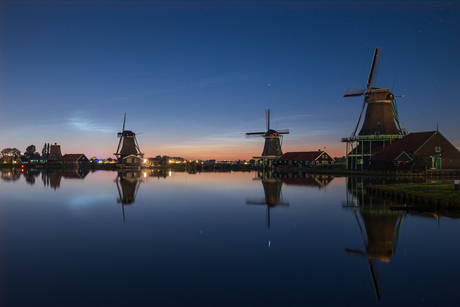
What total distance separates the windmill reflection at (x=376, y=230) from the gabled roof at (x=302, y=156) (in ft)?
156

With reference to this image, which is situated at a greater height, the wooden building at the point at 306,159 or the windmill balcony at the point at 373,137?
the windmill balcony at the point at 373,137

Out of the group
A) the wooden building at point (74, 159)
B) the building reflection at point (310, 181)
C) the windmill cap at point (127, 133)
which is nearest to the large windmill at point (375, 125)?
the building reflection at point (310, 181)

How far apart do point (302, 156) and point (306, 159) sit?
60.0 inches

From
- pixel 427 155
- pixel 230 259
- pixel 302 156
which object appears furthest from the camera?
pixel 302 156

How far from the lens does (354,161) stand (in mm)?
44094

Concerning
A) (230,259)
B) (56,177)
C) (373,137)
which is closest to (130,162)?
(56,177)

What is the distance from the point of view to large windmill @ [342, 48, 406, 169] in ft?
133

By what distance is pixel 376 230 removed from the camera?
33.9 feet

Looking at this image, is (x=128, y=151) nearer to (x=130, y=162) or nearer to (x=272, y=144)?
(x=130, y=162)

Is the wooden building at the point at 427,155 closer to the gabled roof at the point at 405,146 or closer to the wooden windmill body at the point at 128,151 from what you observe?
the gabled roof at the point at 405,146

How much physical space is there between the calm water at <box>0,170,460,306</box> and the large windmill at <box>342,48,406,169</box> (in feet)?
99.9

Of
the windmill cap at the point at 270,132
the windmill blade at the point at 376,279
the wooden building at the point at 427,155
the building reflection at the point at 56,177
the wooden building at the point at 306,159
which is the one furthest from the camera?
the windmill cap at the point at 270,132

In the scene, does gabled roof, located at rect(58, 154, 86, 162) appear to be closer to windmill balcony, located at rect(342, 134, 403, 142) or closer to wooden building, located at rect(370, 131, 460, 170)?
windmill balcony, located at rect(342, 134, 403, 142)

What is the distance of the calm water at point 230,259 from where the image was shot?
575cm
